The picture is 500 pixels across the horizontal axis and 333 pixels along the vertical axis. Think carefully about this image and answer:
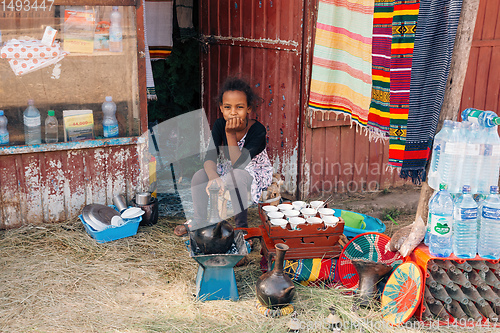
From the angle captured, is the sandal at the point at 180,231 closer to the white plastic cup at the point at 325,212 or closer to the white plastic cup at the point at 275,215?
the white plastic cup at the point at 275,215

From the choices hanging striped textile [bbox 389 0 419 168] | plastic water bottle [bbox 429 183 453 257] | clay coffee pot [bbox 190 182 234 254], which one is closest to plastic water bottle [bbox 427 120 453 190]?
plastic water bottle [bbox 429 183 453 257]

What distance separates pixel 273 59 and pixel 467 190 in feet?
9.81

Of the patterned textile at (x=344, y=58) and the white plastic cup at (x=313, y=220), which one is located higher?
the patterned textile at (x=344, y=58)

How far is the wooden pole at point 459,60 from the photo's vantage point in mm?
2906

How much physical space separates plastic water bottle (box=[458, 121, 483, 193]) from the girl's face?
6.49 feet

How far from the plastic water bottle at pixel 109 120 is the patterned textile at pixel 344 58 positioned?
2080 millimetres

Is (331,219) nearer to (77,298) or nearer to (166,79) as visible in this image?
(77,298)

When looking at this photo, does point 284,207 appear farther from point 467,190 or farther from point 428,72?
point 428,72

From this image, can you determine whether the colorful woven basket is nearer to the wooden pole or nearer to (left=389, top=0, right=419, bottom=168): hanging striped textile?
(left=389, top=0, right=419, bottom=168): hanging striped textile

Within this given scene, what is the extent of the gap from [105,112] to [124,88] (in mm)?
320

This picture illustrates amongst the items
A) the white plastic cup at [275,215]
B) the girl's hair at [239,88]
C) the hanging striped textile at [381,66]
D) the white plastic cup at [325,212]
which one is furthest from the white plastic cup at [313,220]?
the girl's hair at [239,88]

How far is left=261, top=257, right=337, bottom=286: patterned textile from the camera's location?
3.57 m

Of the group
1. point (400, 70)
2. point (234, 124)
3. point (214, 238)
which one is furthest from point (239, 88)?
point (400, 70)

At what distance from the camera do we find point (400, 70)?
296cm
